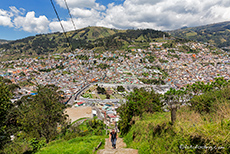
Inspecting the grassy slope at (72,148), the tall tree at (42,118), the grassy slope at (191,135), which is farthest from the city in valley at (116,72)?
the grassy slope at (191,135)

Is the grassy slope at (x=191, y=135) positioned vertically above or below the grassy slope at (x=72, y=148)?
above

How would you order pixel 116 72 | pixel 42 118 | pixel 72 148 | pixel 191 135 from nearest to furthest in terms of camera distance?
pixel 191 135
pixel 72 148
pixel 42 118
pixel 116 72

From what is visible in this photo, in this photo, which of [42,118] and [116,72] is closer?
[42,118]

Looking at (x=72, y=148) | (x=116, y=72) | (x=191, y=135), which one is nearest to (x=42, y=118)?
(x=72, y=148)

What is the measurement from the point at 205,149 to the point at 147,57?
108 metres

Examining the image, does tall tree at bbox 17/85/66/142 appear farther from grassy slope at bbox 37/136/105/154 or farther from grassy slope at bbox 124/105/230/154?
grassy slope at bbox 124/105/230/154

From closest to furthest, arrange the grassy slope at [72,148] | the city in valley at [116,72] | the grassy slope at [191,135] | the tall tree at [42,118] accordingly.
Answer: the grassy slope at [191,135]
the grassy slope at [72,148]
the tall tree at [42,118]
the city in valley at [116,72]

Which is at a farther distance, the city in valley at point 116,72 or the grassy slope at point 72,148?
the city in valley at point 116,72

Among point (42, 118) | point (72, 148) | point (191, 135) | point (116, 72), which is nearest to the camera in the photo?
point (191, 135)

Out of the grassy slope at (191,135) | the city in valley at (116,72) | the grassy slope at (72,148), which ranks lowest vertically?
the city in valley at (116,72)

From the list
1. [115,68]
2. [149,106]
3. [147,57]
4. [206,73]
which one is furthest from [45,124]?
[147,57]

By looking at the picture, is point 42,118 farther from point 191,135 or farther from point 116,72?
point 116,72

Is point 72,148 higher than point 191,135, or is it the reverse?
point 191,135

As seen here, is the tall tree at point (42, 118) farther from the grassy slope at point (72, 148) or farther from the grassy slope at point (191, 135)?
the grassy slope at point (191, 135)
